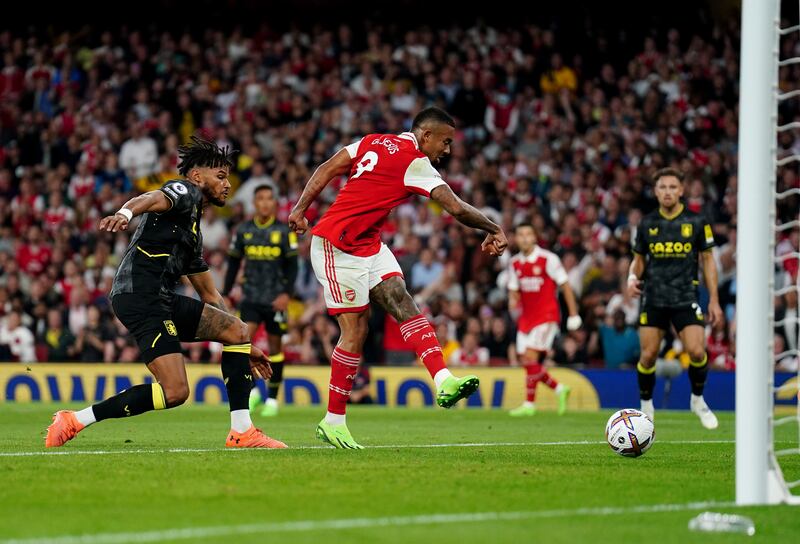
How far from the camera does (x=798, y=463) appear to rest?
8.64 metres

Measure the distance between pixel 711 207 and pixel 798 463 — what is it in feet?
40.8

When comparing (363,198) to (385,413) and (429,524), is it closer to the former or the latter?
(429,524)

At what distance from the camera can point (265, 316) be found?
651 inches

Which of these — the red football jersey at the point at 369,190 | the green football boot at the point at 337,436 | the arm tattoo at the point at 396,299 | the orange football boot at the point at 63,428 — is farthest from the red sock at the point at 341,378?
the orange football boot at the point at 63,428

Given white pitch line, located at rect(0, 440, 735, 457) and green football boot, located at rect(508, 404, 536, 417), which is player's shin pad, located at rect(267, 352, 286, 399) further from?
white pitch line, located at rect(0, 440, 735, 457)

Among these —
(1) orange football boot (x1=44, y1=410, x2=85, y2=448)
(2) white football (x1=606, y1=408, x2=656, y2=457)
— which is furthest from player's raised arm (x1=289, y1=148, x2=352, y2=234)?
(2) white football (x1=606, y1=408, x2=656, y2=457)

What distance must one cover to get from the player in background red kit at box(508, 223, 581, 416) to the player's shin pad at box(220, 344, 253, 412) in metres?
8.43

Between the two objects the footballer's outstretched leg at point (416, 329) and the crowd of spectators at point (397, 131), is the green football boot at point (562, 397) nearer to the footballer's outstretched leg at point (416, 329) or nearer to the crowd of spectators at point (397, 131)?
the crowd of spectators at point (397, 131)

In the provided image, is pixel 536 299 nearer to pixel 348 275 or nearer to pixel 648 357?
pixel 648 357

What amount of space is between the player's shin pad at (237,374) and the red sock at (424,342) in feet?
4.16

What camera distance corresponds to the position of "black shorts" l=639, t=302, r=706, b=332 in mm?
13547

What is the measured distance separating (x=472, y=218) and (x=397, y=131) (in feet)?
49.1

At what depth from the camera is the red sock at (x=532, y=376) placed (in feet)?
57.4

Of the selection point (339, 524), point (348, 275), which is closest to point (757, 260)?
point (339, 524)
